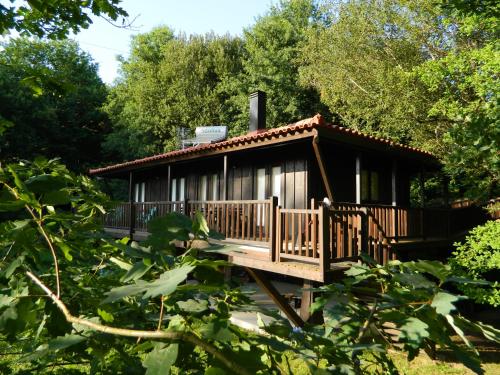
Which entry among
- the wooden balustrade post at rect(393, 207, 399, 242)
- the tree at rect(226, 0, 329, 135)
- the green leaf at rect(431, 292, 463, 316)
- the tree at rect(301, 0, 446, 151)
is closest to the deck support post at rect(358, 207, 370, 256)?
the wooden balustrade post at rect(393, 207, 399, 242)

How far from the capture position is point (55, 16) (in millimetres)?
3398

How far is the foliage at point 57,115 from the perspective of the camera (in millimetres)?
23703

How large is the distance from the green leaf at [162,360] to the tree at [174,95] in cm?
3016

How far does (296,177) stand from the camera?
10.2 metres

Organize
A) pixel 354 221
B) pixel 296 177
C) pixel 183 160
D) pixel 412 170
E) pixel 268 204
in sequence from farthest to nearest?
pixel 412 170
pixel 183 160
pixel 296 177
pixel 268 204
pixel 354 221

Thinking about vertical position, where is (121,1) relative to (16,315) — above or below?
above

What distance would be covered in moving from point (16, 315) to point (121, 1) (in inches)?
133

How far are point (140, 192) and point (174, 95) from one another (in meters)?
18.3

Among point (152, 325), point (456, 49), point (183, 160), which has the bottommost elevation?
point (152, 325)

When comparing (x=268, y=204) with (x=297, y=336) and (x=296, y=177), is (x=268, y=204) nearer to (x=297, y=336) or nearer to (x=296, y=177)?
(x=296, y=177)

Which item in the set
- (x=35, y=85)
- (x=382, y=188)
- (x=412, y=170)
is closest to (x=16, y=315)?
(x=35, y=85)

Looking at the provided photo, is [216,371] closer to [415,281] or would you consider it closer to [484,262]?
[415,281]

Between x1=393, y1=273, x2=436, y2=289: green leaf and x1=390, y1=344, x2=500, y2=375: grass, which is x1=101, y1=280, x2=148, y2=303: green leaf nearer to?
x1=393, y1=273, x2=436, y2=289: green leaf

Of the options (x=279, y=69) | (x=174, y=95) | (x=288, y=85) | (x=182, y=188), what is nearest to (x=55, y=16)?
(x=182, y=188)
